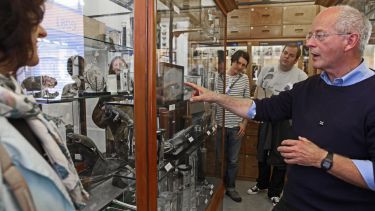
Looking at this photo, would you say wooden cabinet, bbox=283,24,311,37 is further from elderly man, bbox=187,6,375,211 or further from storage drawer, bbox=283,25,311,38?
elderly man, bbox=187,6,375,211

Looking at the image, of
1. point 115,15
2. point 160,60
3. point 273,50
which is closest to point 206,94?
point 160,60

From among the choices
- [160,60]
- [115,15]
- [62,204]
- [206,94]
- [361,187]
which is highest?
[115,15]

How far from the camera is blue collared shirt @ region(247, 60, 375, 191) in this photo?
1.12 meters

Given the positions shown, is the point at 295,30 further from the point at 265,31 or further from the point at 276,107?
the point at 276,107

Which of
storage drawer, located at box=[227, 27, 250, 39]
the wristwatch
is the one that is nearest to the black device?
the wristwatch

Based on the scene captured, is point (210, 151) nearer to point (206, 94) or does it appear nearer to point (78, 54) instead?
point (206, 94)

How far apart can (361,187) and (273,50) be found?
2.93 meters

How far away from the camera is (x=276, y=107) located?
5.37 feet

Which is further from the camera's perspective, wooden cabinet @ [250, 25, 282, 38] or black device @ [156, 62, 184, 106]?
wooden cabinet @ [250, 25, 282, 38]

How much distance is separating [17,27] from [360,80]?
4.16 feet

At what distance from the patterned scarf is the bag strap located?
0.08 m

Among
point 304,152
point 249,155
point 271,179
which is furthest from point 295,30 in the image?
point 304,152

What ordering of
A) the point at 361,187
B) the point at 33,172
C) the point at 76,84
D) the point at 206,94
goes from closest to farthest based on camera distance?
the point at 33,172 < the point at 361,187 < the point at 76,84 < the point at 206,94

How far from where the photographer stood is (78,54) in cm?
130
